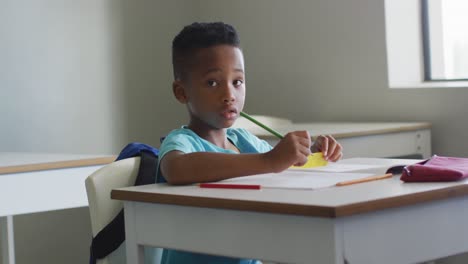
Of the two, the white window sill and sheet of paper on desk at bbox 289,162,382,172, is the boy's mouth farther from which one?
the white window sill

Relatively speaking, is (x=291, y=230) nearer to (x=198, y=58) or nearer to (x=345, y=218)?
(x=345, y=218)

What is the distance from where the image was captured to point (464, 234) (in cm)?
159

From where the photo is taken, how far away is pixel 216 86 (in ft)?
6.31

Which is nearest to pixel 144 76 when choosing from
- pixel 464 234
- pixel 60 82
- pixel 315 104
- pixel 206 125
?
pixel 60 82

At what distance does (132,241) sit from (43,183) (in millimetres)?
944

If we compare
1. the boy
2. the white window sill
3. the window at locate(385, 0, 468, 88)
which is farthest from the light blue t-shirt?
the window at locate(385, 0, 468, 88)

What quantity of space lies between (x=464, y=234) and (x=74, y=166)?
1.40m

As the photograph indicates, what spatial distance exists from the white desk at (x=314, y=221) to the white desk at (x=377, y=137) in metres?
1.56

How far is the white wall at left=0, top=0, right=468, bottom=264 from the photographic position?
12.4 ft

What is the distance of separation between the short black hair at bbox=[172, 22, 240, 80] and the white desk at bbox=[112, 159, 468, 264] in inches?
15.8

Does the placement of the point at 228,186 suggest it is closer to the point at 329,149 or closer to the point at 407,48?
the point at 329,149

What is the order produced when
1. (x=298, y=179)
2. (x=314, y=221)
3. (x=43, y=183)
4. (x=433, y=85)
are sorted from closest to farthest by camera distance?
(x=314, y=221) → (x=298, y=179) → (x=43, y=183) → (x=433, y=85)

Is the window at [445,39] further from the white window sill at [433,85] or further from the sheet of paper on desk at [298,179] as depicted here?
the sheet of paper on desk at [298,179]

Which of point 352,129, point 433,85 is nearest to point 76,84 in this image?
point 352,129
